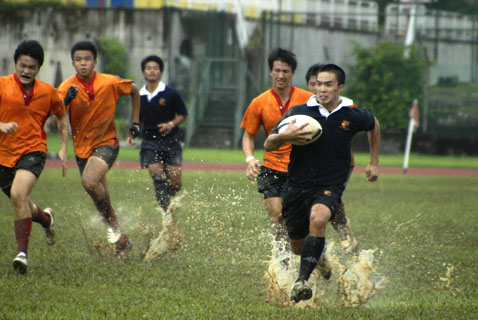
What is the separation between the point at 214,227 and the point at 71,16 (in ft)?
73.0

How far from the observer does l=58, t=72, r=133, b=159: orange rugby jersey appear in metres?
7.91

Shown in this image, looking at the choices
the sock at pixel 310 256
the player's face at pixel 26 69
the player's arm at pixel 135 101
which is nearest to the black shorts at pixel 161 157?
the player's arm at pixel 135 101

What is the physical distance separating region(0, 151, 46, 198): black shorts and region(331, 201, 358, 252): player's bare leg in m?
3.07

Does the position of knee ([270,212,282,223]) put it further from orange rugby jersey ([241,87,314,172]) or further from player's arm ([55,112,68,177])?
player's arm ([55,112,68,177])

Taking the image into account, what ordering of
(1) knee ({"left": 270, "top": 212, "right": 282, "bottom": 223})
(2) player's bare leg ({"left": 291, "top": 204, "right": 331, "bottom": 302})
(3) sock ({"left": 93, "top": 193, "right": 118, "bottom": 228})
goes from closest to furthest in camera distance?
(2) player's bare leg ({"left": 291, "top": 204, "right": 331, "bottom": 302}), (1) knee ({"left": 270, "top": 212, "right": 282, "bottom": 223}), (3) sock ({"left": 93, "top": 193, "right": 118, "bottom": 228})

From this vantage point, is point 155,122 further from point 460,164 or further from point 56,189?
point 460,164

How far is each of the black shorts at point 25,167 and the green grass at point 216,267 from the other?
79 centimetres

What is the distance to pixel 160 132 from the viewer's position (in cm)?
905

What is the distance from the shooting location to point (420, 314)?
5.35 meters

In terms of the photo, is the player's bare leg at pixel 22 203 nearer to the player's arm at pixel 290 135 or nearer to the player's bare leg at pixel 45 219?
the player's bare leg at pixel 45 219

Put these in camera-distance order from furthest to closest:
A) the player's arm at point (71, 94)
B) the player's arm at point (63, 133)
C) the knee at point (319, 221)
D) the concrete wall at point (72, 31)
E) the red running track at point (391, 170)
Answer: the concrete wall at point (72, 31) → the red running track at point (391, 170) → the player's arm at point (71, 94) → the player's arm at point (63, 133) → the knee at point (319, 221)

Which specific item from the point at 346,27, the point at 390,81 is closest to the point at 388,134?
the point at 390,81

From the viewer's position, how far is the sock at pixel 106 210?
26.1ft

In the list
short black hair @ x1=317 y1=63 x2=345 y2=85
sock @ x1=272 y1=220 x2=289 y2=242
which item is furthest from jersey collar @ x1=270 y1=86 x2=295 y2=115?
short black hair @ x1=317 y1=63 x2=345 y2=85
